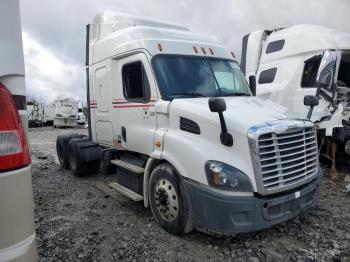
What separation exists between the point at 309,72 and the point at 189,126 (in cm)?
502

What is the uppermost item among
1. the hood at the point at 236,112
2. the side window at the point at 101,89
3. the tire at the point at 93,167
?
the side window at the point at 101,89

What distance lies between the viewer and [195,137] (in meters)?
4.30

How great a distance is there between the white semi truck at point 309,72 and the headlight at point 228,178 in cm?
371

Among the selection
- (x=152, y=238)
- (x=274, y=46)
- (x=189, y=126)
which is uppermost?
(x=274, y=46)

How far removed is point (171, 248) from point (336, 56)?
5.71 m

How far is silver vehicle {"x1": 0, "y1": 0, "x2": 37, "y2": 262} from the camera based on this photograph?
5.74 ft

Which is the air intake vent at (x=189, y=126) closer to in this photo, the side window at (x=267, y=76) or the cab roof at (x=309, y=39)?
the cab roof at (x=309, y=39)

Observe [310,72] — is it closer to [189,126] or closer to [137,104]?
[137,104]

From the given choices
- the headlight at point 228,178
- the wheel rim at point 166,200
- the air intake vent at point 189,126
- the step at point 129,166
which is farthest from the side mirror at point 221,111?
the step at point 129,166

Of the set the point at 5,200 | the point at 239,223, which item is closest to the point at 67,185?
the point at 239,223

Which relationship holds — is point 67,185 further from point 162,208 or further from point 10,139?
point 10,139

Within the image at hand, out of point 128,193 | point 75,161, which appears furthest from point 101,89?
point 128,193

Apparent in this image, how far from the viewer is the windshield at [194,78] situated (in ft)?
16.1

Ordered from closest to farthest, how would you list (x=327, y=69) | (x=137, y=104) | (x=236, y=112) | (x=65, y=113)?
(x=236, y=112), (x=137, y=104), (x=327, y=69), (x=65, y=113)
